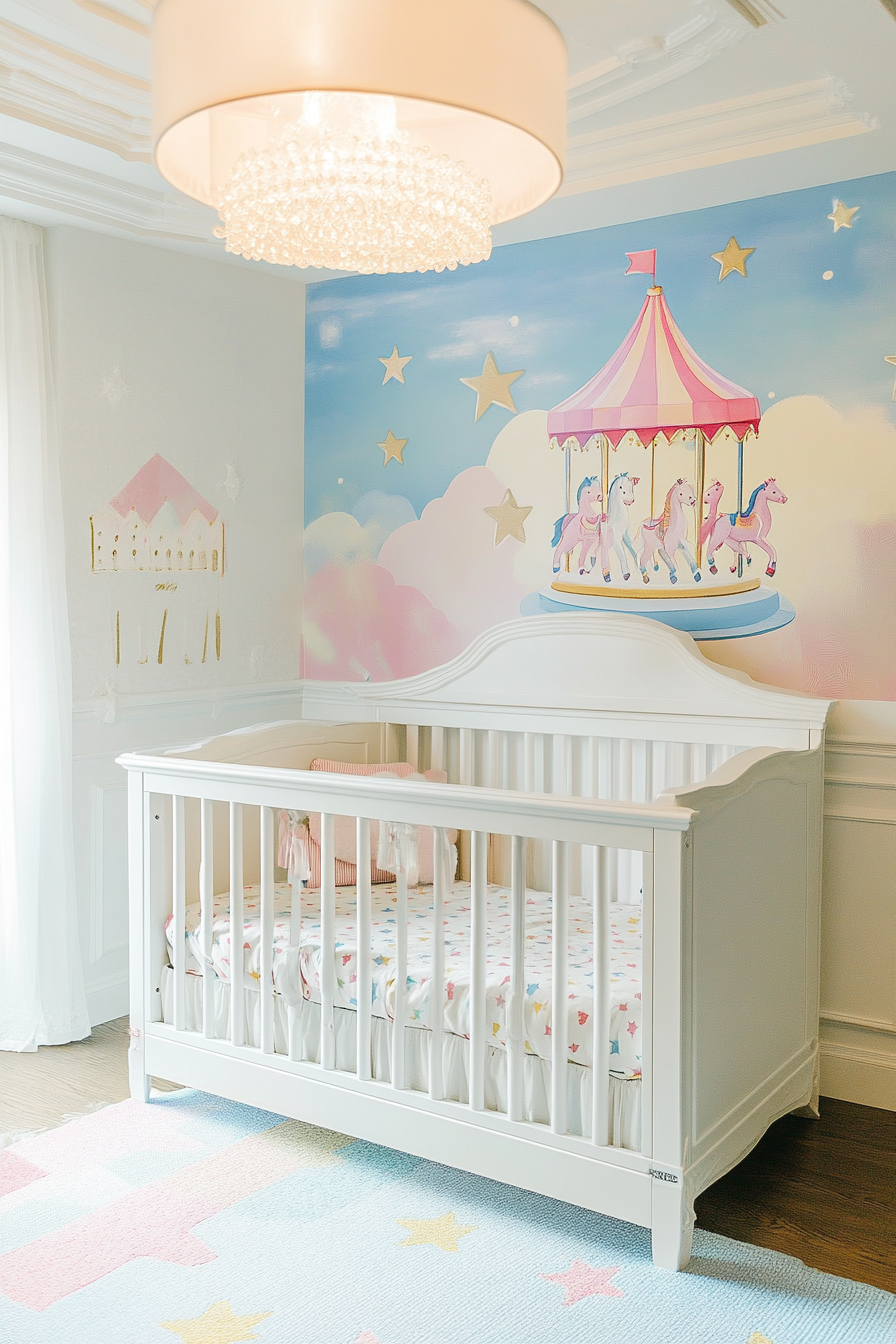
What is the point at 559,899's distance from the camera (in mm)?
2029

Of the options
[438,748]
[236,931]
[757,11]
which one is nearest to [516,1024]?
[236,931]

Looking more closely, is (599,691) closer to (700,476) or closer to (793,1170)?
(700,476)

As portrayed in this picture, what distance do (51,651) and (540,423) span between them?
147cm

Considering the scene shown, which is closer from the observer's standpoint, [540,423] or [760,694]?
[760,694]

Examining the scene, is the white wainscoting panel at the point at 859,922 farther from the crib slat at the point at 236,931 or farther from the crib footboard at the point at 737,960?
the crib slat at the point at 236,931

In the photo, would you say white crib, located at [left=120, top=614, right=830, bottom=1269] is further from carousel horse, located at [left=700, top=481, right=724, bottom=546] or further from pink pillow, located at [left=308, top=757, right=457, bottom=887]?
carousel horse, located at [left=700, top=481, right=724, bottom=546]

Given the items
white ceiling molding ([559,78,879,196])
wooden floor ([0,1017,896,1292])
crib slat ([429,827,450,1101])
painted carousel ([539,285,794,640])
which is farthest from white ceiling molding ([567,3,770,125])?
wooden floor ([0,1017,896,1292])

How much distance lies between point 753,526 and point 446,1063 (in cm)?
153

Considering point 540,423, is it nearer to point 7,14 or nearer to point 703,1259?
point 7,14

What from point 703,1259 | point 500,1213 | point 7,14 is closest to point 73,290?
point 7,14

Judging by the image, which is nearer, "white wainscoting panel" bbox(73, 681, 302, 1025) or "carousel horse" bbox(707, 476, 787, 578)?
"carousel horse" bbox(707, 476, 787, 578)

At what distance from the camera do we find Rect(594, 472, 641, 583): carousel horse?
3029mm

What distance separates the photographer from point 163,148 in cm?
146

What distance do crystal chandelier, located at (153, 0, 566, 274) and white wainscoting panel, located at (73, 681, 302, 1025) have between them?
171cm
